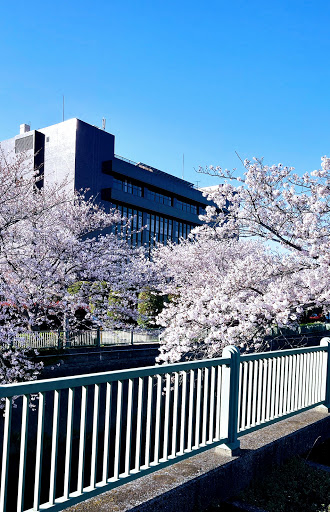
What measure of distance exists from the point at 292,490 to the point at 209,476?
3.14ft

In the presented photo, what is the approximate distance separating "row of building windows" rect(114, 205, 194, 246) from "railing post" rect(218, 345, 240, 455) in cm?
4529

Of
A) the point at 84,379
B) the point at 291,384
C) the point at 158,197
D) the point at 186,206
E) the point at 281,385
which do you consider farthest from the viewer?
the point at 186,206

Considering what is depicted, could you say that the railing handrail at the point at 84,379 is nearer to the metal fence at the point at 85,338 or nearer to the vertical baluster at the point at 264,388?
the vertical baluster at the point at 264,388

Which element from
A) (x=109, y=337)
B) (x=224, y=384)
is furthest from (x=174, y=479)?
(x=109, y=337)

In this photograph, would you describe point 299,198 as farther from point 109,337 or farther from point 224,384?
point 109,337

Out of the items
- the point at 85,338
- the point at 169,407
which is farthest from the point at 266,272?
the point at 85,338

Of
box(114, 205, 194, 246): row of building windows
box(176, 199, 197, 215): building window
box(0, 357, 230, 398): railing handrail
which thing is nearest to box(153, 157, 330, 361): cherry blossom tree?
box(0, 357, 230, 398): railing handrail

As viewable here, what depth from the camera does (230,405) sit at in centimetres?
409

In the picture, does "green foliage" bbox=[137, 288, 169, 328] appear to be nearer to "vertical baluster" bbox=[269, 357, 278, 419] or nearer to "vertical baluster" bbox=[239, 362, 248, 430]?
"vertical baluster" bbox=[269, 357, 278, 419]

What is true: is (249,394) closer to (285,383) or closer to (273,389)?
(273,389)

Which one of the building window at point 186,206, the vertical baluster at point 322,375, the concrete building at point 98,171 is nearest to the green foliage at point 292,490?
the vertical baluster at point 322,375

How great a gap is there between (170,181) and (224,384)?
182ft

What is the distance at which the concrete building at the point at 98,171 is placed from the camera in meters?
42.7

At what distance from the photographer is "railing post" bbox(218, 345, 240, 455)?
4.04m
